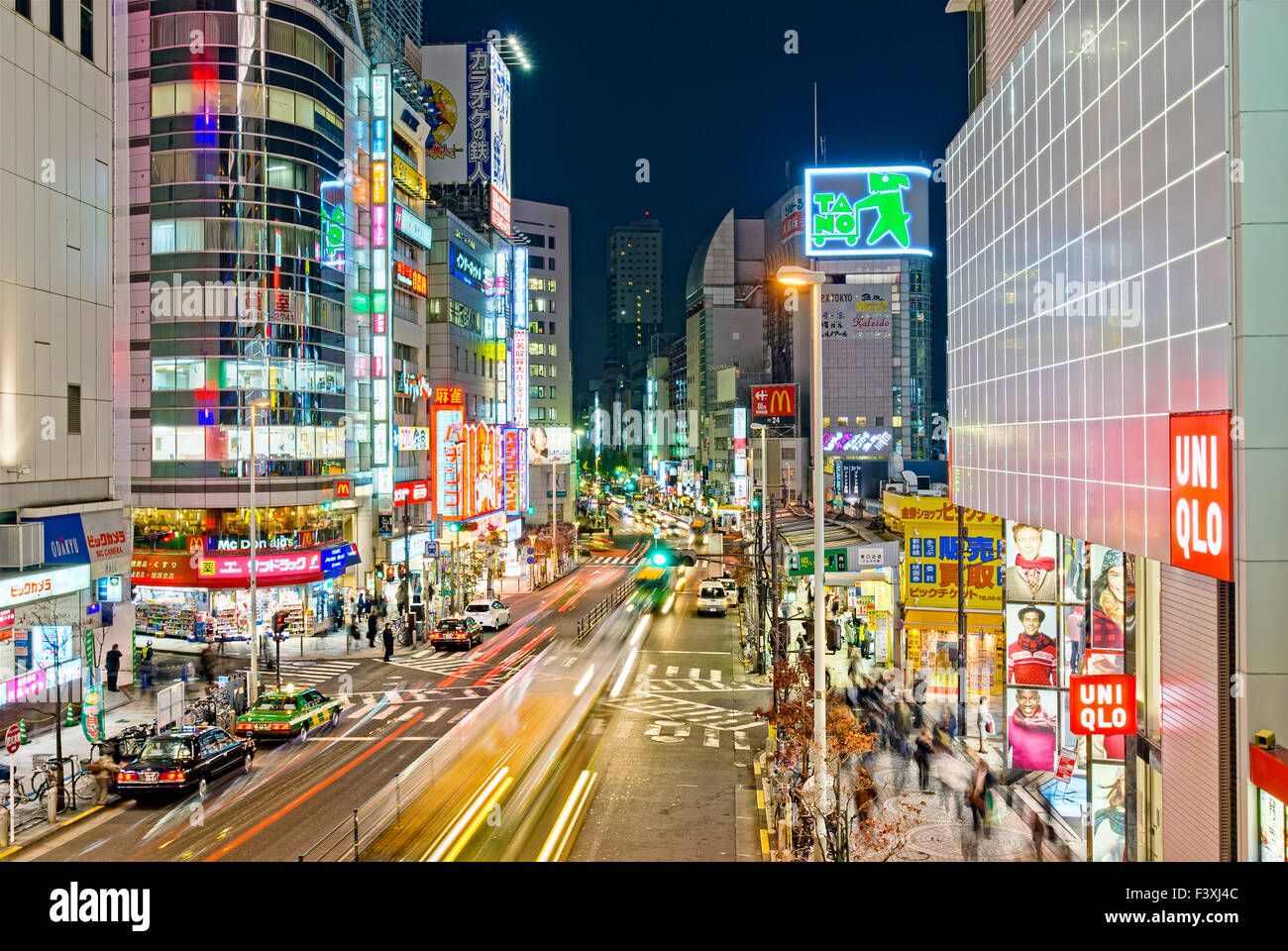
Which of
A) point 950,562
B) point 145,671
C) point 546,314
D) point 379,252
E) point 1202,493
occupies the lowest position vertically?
point 145,671

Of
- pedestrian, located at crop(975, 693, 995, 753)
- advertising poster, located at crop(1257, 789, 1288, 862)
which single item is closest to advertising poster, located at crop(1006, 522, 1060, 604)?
pedestrian, located at crop(975, 693, 995, 753)

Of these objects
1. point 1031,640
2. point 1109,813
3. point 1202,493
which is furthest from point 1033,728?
point 1202,493

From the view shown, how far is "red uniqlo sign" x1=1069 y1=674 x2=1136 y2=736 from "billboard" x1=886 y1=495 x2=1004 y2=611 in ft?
41.1

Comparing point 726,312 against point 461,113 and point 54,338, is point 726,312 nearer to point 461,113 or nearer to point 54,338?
point 461,113

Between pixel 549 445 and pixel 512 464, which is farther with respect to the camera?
pixel 549 445

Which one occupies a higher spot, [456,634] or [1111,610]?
[1111,610]

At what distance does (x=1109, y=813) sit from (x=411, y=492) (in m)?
49.4

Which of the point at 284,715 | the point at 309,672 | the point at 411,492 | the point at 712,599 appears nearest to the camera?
the point at 284,715

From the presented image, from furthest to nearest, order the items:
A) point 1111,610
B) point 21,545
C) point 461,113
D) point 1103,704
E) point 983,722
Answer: point 461,113, point 983,722, point 21,545, point 1111,610, point 1103,704

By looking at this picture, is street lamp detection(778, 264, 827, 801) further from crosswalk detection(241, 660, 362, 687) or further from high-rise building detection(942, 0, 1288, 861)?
crosswalk detection(241, 660, 362, 687)

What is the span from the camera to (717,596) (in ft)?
186

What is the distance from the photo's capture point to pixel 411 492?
6031cm

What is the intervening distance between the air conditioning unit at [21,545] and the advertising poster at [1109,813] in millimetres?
26849
